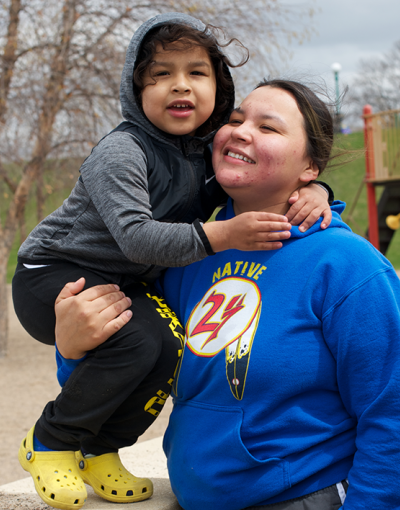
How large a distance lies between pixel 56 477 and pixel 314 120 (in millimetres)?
1409

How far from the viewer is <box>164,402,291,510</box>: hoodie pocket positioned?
1557 mm

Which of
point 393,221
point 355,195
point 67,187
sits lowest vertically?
point 355,195

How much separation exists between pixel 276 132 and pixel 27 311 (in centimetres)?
108

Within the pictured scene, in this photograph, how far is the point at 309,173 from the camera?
1847mm

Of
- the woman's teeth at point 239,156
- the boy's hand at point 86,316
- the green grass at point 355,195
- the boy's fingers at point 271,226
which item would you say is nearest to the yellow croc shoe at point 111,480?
the boy's hand at point 86,316

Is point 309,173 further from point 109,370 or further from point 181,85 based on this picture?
point 109,370

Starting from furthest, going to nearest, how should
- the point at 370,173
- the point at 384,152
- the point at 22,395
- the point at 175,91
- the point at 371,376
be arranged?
1. the point at 370,173
2. the point at 384,152
3. the point at 22,395
4. the point at 175,91
5. the point at 371,376

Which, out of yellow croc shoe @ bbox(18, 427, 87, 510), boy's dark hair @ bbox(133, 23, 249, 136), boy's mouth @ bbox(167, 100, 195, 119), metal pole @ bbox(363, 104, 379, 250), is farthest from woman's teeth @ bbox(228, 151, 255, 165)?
metal pole @ bbox(363, 104, 379, 250)

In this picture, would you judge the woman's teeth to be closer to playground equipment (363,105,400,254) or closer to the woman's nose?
the woman's nose

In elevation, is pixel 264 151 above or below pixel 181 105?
below

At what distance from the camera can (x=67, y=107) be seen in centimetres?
812

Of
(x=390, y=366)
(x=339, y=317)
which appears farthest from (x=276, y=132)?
(x=390, y=366)

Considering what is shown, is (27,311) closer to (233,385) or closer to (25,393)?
(233,385)

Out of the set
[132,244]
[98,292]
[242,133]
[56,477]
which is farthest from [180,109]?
[56,477]
